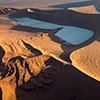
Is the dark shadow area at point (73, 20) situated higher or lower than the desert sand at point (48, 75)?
higher

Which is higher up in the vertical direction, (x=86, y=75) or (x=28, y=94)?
(x=86, y=75)

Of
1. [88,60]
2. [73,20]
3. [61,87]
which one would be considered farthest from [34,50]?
[73,20]

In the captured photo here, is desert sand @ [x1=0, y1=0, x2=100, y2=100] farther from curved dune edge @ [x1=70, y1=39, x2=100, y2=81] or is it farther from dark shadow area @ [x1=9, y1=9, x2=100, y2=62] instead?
dark shadow area @ [x1=9, y1=9, x2=100, y2=62]

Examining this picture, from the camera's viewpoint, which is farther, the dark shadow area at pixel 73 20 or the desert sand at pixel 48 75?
the dark shadow area at pixel 73 20

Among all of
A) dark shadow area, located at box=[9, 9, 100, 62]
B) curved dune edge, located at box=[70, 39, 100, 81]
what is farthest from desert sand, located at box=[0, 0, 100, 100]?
dark shadow area, located at box=[9, 9, 100, 62]

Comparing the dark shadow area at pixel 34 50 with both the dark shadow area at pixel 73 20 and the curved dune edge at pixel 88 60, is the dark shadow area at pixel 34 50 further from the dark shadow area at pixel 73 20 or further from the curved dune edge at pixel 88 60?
the dark shadow area at pixel 73 20

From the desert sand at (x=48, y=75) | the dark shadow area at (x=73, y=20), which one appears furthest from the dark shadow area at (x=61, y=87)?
the dark shadow area at (x=73, y=20)

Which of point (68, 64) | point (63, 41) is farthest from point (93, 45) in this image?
point (68, 64)

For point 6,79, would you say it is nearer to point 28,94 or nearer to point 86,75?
point 28,94

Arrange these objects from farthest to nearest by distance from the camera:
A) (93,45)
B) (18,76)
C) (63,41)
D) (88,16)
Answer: (88,16), (63,41), (93,45), (18,76)
